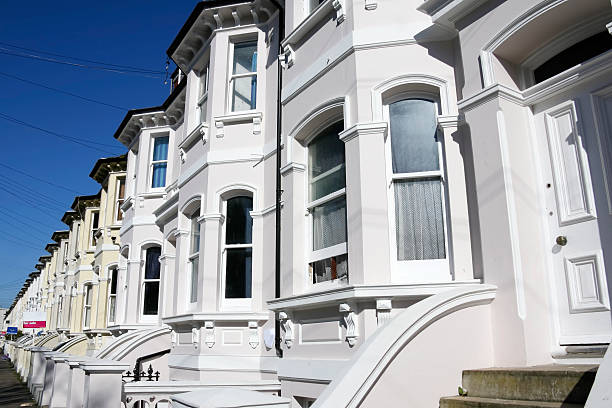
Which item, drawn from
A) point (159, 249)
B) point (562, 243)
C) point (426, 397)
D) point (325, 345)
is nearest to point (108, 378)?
point (325, 345)

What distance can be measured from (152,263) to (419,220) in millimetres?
11440

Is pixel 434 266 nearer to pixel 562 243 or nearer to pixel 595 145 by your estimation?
pixel 562 243

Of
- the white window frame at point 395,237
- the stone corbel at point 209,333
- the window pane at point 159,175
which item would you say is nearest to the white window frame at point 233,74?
the stone corbel at point 209,333

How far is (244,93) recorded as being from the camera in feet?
34.9

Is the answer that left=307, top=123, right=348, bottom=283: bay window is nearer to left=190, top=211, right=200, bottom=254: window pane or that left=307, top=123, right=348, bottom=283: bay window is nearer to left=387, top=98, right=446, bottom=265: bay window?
left=387, top=98, right=446, bottom=265: bay window

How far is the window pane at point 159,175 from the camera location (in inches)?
633

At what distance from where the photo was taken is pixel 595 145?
492 centimetres

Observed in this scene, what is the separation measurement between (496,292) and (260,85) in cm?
671

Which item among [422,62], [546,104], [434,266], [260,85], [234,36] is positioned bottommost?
[434,266]

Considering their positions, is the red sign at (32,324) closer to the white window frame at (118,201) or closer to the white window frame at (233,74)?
the white window frame at (118,201)

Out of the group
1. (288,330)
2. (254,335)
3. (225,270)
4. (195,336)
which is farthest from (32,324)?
(288,330)

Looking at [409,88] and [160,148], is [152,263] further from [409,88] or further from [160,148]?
[409,88]

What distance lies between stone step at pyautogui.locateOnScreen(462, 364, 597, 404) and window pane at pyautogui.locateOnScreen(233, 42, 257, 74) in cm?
805

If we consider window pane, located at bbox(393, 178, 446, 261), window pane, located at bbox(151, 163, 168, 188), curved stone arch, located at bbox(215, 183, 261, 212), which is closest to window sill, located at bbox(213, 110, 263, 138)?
curved stone arch, located at bbox(215, 183, 261, 212)
